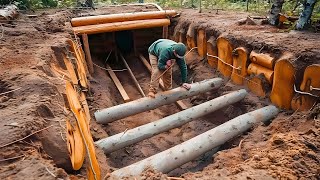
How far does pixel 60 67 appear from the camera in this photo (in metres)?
4.43

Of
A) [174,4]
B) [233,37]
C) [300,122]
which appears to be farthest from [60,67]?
[174,4]

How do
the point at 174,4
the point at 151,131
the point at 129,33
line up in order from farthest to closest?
the point at 174,4
the point at 129,33
the point at 151,131

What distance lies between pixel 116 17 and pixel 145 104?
11.3ft

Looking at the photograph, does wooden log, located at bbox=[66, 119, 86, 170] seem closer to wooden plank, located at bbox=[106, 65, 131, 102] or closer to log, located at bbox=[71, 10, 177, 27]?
wooden plank, located at bbox=[106, 65, 131, 102]

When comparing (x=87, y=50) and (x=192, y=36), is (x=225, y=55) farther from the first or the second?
(x=87, y=50)

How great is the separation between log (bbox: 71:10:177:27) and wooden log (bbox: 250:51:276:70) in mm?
3458

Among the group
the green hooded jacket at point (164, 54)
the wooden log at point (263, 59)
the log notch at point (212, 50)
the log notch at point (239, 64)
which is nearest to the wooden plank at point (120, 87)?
the green hooded jacket at point (164, 54)

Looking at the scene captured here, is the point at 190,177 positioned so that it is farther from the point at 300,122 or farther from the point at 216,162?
the point at 300,122

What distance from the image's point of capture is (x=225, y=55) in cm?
558

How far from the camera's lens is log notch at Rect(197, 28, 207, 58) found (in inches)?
247

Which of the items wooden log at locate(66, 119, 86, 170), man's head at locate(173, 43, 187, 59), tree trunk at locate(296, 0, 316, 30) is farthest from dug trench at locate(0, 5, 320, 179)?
man's head at locate(173, 43, 187, 59)

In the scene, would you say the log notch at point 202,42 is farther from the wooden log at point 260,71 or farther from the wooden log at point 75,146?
the wooden log at point 75,146

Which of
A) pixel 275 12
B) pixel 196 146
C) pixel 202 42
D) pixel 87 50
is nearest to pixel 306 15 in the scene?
pixel 275 12

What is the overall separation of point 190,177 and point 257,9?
7.69 meters
